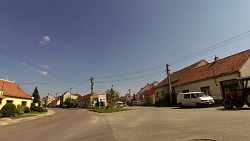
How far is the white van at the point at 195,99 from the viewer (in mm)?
23453

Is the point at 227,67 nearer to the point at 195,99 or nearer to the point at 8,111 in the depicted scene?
the point at 195,99

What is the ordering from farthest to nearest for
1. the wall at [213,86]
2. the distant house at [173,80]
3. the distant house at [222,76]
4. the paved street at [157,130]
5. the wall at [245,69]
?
the distant house at [173,80], the wall at [213,86], the distant house at [222,76], the wall at [245,69], the paved street at [157,130]

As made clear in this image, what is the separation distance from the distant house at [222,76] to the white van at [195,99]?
3412 millimetres

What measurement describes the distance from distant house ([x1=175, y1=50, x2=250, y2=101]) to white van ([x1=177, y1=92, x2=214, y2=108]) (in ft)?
11.2

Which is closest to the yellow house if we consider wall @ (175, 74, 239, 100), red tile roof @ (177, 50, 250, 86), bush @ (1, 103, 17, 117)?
bush @ (1, 103, 17, 117)

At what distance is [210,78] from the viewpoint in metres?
28.7

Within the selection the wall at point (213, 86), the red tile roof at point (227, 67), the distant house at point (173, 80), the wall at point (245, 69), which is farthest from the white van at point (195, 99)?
the distant house at point (173, 80)

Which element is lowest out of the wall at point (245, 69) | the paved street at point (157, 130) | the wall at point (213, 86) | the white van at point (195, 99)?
the paved street at point (157, 130)

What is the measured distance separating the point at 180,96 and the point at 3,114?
2261 cm

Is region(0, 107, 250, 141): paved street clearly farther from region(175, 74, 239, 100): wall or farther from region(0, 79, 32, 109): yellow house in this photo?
region(0, 79, 32, 109): yellow house

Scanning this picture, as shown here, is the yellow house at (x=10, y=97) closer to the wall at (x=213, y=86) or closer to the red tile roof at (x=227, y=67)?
the wall at (x=213, y=86)

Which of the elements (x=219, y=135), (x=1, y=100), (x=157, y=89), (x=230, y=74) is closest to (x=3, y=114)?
(x=1, y=100)

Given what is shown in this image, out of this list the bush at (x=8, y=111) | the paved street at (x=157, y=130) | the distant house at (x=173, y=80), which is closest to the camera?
the paved street at (x=157, y=130)

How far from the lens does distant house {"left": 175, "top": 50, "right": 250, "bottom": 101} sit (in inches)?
974
